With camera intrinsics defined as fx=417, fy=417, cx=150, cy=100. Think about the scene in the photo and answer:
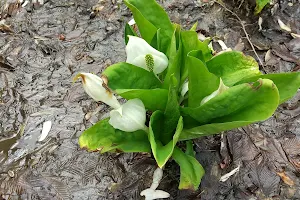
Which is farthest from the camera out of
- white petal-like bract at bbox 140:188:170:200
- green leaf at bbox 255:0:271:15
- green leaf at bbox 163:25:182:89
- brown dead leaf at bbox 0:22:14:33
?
brown dead leaf at bbox 0:22:14:33

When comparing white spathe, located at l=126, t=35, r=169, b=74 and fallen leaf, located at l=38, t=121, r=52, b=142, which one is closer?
white spathe, located at l=126, t=35, r=169, b=74

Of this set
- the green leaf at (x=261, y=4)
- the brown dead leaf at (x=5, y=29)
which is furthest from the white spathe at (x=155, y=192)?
the brown dead leaf at (x=5, y=29)

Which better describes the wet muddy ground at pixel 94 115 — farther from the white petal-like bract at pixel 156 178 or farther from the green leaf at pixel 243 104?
the green leaf at pixel 243 104

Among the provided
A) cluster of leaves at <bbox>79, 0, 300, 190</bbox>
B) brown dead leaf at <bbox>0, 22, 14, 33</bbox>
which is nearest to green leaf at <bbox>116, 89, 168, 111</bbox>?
cluster of leaves at <bbox>79, 0, 300, 190</bbox>

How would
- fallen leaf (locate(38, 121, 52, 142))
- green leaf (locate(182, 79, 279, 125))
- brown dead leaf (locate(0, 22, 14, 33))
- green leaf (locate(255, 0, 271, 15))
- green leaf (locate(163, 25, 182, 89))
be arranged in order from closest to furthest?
green leaf (locate(182, 79, 279, 125)) → green leaf (locate(163, 25, 182, 89)) → fallen leaf (locate(38, 121, 52, 142)) → green leaf (locate(255, 0, 271, 15)) → brown dead leaf (locate(0, 22, 14, 33))

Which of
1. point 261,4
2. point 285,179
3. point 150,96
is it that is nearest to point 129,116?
point 150,96

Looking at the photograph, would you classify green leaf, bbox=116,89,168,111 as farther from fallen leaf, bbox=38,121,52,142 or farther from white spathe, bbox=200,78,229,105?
fallen leaf, bbox=38,121,52,142

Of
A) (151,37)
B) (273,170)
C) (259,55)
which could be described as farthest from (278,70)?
(151,37)
